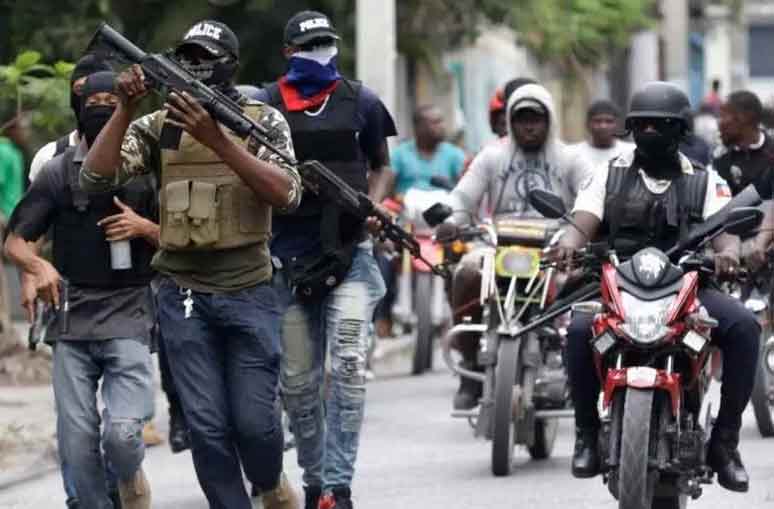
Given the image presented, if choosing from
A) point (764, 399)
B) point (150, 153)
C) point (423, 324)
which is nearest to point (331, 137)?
point (150, 153)

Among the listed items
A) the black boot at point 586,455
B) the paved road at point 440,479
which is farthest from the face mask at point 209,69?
the paved road at point 440,479

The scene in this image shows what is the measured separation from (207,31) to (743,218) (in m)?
2.04

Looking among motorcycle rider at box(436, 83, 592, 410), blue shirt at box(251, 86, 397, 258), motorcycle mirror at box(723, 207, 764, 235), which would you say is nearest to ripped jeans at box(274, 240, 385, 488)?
blue shirt at box(251, 86, 397, 258)

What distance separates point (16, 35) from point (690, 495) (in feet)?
30.0

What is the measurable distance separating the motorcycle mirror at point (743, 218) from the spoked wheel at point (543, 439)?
3.24 meters

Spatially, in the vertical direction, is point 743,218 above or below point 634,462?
above

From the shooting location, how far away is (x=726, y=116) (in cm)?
1331

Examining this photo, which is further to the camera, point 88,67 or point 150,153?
point 88,67

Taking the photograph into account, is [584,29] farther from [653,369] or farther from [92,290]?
[653,369]

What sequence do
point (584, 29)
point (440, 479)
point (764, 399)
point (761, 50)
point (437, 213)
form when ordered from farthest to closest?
point (761, 50)
point (584, 29)
point (764, 399)
point (440, 479)
point (437, 213)

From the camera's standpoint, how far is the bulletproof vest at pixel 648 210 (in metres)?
8.88

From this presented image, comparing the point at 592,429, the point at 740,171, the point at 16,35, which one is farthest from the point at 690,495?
the point at 16,35

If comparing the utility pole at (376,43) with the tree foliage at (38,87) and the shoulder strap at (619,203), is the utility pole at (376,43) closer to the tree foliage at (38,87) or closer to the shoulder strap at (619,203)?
the tree foliage at (38,87)

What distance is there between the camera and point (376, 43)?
61.5 ft
